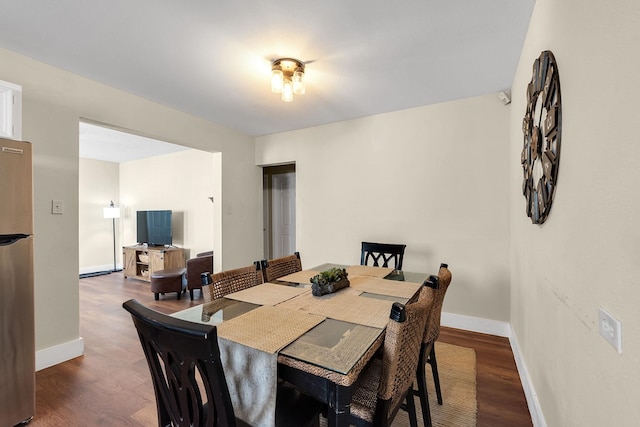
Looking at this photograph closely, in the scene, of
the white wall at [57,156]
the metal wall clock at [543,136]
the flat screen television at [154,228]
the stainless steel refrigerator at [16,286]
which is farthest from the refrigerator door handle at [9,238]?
the flat screen television at [154,228]

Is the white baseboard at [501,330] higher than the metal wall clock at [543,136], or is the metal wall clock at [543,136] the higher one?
the metal wall clock at [543,136]

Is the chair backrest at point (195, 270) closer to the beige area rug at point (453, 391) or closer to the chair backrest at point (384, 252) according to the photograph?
the chair backrest at point (384, 252)

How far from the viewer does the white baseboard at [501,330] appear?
1.81 meters

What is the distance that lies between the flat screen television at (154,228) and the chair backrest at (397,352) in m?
5.61

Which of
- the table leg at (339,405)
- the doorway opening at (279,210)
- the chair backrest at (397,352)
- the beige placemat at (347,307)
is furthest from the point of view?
the doorway opening at (279,210)

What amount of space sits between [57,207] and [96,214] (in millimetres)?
4957

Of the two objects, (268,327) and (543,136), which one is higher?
(543,136)

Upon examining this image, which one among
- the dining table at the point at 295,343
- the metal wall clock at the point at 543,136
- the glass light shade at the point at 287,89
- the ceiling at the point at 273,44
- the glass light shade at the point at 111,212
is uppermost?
the ceiling at the point at 273,44

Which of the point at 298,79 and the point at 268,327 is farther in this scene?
the point at 298,79

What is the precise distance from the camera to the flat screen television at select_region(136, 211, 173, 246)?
577cm

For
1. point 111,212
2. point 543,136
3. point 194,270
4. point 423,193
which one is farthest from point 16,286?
point 111,212

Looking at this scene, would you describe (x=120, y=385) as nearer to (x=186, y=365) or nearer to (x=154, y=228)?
(x=186, y=365)

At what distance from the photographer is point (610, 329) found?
802mm

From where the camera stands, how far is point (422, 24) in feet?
6.16
